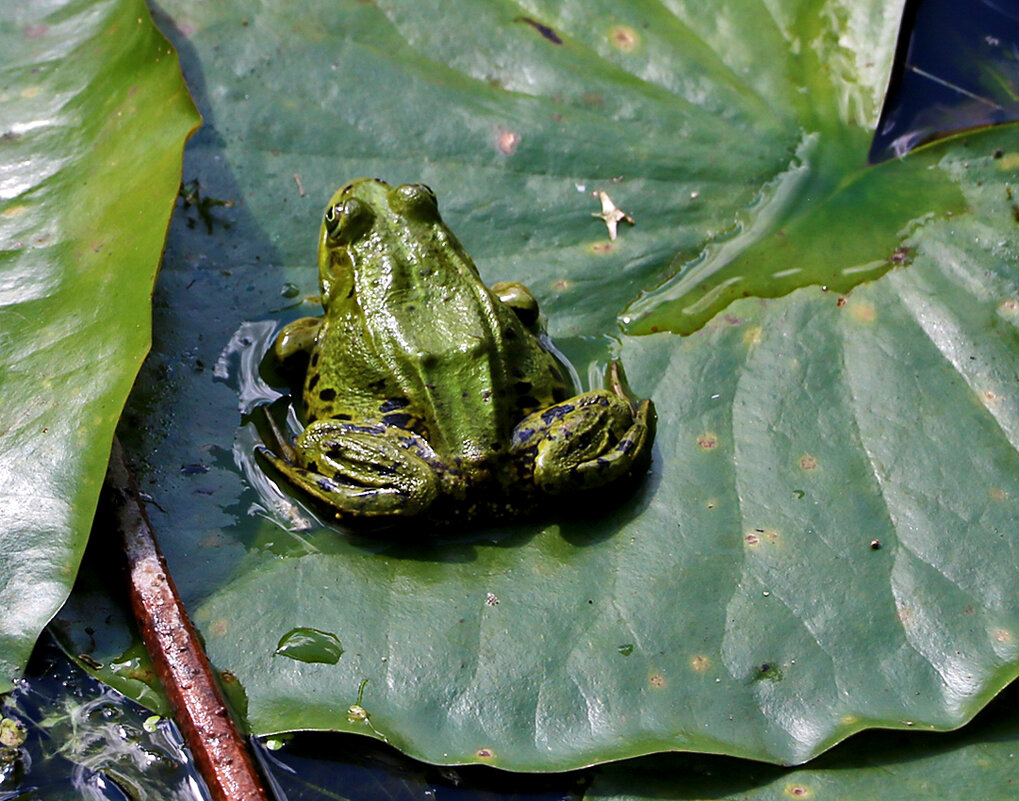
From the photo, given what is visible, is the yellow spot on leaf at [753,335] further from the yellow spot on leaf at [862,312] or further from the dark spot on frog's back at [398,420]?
the dark spot on frog's back at [398,420]

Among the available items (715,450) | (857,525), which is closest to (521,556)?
(715,450)

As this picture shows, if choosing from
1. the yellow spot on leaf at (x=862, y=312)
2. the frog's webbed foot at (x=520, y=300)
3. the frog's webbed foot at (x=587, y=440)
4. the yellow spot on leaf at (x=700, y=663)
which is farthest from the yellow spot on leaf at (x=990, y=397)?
the frog's webbed foot at (x=520, y=300)

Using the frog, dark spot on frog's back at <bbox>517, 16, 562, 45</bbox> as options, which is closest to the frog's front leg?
the frog

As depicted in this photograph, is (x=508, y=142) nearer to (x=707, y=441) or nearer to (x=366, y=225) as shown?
(x=366, y=225)

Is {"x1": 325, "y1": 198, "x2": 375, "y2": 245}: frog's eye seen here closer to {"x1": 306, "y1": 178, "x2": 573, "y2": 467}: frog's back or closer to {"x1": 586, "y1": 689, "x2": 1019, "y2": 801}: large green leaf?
{"x1": 306, "y1": 178, "x2": 573, "y2": 467}: frog's back

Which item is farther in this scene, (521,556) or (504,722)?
(521,556)

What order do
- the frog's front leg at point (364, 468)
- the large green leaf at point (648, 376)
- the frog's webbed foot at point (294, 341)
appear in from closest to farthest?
the large green leaf at point (648, 376) → the frog's front leg at point (364, 468) → the frog's webbed foot at point (294, 341)

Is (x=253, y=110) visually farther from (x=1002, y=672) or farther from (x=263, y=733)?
(x=1002, y=672)
